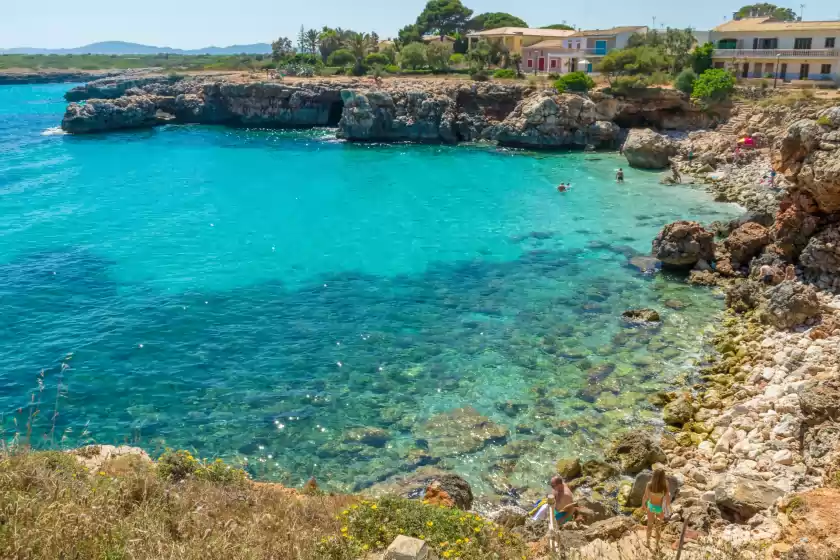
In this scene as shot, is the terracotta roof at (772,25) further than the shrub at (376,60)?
No

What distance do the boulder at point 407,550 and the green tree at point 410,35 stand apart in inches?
4374

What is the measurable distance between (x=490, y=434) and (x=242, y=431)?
7174 millimetres

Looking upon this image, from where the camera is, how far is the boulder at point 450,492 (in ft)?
47.5

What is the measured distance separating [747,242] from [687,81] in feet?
126

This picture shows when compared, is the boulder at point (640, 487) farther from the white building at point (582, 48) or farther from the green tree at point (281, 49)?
the green tree at point (281, 49)

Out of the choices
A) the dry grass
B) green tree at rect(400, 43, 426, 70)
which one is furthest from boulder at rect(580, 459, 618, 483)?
green tree at rect(400, 43, 426, 70)

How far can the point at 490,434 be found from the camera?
18422 mm

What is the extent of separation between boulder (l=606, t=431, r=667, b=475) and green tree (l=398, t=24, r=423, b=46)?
10439cm

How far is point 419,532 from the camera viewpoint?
1070 centimetres

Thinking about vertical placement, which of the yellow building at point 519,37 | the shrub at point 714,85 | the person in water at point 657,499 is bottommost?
the person in water at point 657,499

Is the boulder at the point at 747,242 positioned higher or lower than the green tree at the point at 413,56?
lower

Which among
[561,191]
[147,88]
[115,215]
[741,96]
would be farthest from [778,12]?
[115,215]

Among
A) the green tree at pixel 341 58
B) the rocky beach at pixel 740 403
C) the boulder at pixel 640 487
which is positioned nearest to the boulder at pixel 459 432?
the rocky beach at pixel 740 403

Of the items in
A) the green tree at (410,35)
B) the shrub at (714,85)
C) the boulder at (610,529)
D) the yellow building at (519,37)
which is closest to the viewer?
the boulder at (610,529)
